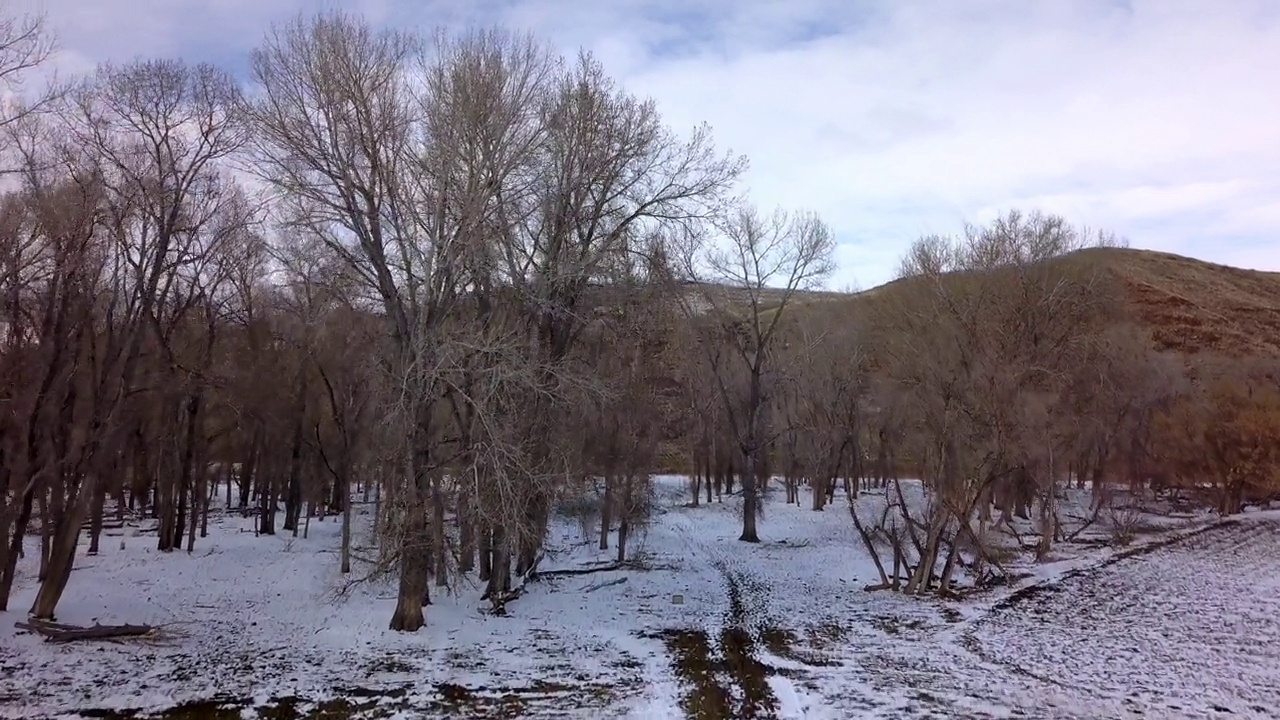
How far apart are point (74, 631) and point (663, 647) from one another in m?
10.3

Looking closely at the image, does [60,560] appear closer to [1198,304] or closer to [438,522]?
[438,522]

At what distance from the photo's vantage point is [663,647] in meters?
15.5

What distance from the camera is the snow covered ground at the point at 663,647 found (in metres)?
11.7

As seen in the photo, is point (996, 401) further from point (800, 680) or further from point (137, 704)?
point (137, 704)

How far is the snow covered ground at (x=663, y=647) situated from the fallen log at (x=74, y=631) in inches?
8.1

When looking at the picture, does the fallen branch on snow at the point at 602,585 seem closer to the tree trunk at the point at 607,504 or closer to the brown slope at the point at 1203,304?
the tree trunk at the point at 607,504

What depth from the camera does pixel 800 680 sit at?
42.5ft

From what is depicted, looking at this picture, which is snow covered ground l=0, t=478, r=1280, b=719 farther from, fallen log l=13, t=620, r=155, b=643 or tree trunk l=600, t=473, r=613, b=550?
tree trunk l=600, t=473, r=613, b=550

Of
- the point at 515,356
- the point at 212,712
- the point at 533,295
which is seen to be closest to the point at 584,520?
the point at 533,295

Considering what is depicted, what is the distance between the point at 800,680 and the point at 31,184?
1651 cm

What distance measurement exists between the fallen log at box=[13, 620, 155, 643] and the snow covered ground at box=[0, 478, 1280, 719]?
8.1 inches

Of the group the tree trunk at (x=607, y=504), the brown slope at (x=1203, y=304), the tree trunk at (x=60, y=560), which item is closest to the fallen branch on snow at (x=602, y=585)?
the tree trunk at (x=607, y=504)

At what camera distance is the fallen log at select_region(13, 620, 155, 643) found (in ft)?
47.4

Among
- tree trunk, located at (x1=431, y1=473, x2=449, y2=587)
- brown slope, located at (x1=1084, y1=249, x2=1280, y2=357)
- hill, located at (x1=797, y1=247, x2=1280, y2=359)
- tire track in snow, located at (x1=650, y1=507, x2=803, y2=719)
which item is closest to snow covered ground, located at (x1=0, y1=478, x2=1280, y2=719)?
tire track in snow, located at (x1=650, y1=507, x2=803, y2=719)
